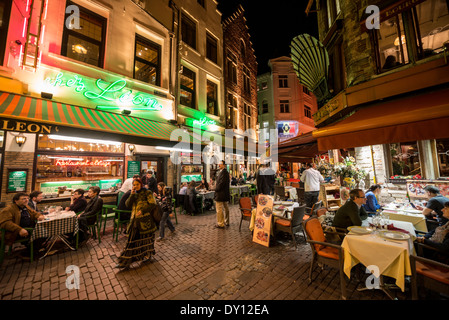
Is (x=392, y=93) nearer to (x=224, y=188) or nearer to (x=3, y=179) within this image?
(x=224, y=188)

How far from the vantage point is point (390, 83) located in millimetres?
5625

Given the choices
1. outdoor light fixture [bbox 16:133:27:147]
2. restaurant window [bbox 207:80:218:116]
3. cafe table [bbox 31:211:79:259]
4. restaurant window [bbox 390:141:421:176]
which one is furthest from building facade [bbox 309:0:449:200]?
outdoor light fixture [bbox 16:133:27:147]

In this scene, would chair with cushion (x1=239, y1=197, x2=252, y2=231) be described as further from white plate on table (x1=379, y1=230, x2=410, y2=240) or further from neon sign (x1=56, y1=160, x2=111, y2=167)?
neon sign (x1=56, y1=160, x2=111, y2=167)

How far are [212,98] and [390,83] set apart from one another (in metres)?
9.93

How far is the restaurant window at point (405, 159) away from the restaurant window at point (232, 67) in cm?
1196

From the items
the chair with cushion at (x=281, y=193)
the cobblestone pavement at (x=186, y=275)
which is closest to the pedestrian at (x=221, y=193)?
the cobblestone pavement at (x=186, y=275)

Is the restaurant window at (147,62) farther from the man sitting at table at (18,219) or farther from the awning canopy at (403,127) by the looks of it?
the awning canopy at (403,127)

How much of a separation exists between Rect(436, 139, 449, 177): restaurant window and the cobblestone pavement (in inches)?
215

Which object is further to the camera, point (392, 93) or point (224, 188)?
point (224, 188)

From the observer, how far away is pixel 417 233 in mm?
4176

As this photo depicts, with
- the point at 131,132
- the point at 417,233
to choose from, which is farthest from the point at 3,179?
the point at 417,233

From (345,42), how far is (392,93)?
3109 millimetres

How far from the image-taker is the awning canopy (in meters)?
2.95
